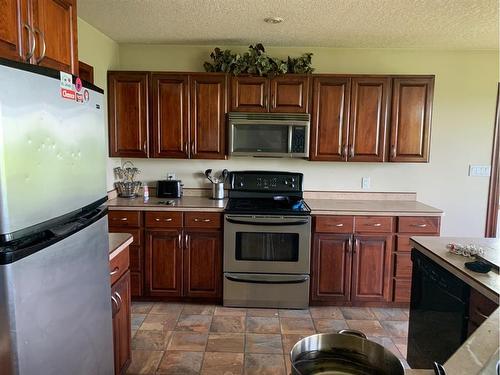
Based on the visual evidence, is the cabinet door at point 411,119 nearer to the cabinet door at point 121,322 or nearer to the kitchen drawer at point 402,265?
the kitchen drawer at point 402,265

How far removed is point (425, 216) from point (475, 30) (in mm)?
1603

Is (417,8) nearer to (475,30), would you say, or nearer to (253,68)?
(475,30)

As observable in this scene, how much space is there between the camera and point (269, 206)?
354 centimetres

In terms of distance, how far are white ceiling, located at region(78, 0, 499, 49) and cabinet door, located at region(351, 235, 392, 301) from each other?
1.79m

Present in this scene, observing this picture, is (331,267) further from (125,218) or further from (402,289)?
(125,218)

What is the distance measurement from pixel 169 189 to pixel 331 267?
175 centimetres

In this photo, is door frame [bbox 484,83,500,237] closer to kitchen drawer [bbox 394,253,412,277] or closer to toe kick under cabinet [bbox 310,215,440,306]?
toe kick under cabinet [bbox 310,215,440,306]

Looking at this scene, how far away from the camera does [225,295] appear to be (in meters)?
3.38

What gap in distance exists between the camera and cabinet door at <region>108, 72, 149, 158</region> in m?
3.54

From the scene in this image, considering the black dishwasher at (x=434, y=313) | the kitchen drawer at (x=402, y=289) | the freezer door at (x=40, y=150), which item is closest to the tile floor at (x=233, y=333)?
the kitchen drawer at (x=402, y=289)

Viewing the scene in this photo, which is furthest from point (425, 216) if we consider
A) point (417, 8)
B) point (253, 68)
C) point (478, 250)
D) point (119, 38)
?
point (119, 38)

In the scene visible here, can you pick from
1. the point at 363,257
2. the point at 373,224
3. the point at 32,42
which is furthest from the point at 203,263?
the point at 32,42

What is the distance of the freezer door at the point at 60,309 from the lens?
1046 millimetres

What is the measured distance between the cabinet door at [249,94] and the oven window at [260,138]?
0.18 meters
